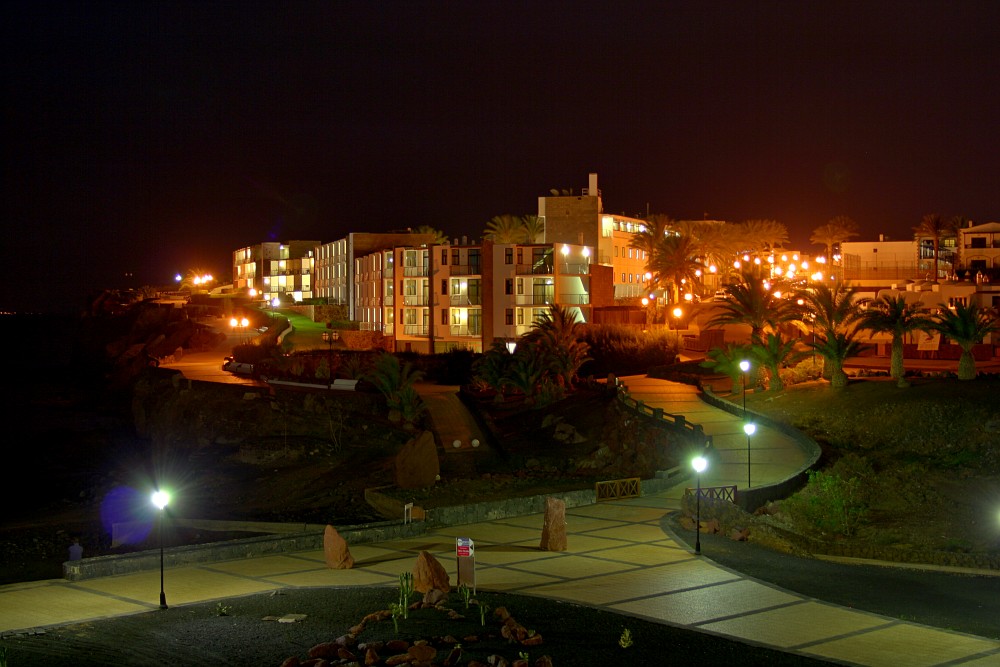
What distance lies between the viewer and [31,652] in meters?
13.4

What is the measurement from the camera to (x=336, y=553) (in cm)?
1938

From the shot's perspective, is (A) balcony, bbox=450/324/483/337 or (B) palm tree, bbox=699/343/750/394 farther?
(A) balcony, bbox=450/324/483/337

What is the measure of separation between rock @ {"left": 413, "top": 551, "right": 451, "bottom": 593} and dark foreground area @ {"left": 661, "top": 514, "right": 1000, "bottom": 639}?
5.88 meters

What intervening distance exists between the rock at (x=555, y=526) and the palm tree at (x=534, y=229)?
72.9 m

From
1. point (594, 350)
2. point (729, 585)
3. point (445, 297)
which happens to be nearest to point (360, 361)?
point (594, 350)

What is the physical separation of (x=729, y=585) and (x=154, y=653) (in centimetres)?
946

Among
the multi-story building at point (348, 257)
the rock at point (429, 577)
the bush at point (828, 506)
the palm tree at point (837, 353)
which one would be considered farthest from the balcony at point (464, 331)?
the rock at point (429, 577)

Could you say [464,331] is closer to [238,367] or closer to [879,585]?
[238,367]

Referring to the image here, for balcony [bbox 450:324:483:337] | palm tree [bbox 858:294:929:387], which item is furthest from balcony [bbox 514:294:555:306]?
palm tree [bbox 858:294:929:387]

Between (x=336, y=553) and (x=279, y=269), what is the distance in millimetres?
102470

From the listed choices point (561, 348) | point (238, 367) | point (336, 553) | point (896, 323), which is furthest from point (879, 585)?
point (238, 367)

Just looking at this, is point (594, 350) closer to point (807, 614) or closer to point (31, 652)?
point (807, 614)

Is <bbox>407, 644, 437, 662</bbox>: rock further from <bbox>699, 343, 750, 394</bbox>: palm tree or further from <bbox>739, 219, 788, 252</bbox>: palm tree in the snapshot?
<bbox>739, 219, 788, 252</bbox>: palm tree

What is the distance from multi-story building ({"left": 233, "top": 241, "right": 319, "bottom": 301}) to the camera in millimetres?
112625
